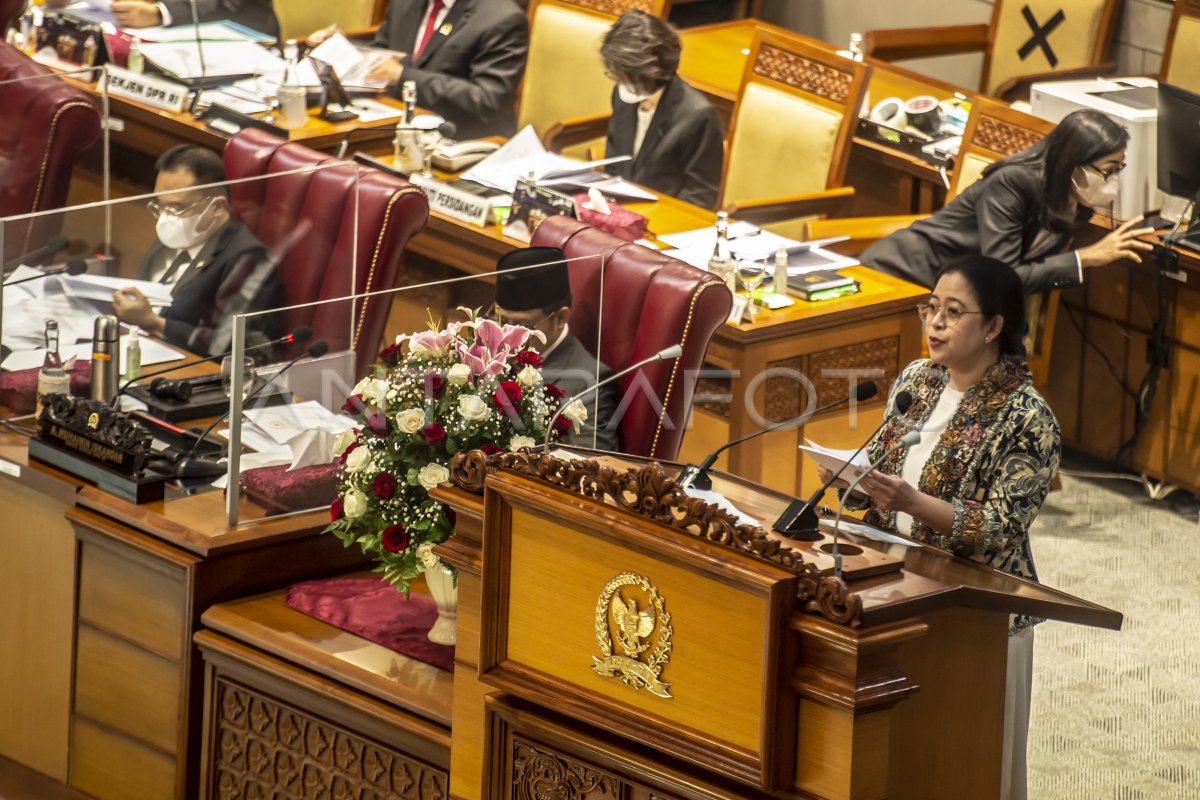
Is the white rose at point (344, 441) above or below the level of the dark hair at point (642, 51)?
below

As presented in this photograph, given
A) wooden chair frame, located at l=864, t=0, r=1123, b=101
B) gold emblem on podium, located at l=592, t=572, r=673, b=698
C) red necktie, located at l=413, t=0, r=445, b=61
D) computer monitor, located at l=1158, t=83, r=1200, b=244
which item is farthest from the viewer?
wooden chair frame, located at l=864, t=0, r=1123, b=101

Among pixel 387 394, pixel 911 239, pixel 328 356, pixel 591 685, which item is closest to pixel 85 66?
pixel 911 239

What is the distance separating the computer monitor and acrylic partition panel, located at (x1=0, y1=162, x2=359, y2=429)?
7.11 feet

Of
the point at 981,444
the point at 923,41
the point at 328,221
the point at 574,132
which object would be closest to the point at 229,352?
the point at 328,221

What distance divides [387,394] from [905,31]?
4308 mm

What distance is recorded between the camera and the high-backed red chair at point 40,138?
469cm

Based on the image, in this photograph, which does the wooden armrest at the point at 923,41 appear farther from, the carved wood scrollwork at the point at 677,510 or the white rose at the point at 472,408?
the carved wood scrollwork at the point at 677,510

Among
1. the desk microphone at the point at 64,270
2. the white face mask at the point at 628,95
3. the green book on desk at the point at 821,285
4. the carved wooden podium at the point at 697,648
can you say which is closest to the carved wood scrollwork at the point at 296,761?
the carved wooden podium at the point at 697,648

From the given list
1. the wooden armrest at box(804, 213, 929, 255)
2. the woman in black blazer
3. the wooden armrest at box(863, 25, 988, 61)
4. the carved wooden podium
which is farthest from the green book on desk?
the wooden armrest at box(863, 25, 988, 61)

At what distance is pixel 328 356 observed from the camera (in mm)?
3184

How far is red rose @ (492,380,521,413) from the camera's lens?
2.85 m

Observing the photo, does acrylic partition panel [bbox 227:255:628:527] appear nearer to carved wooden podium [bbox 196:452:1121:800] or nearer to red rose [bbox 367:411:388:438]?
red rose [bbox 367:411:388:438]

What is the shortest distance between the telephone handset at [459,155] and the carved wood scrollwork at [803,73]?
87 centimetres

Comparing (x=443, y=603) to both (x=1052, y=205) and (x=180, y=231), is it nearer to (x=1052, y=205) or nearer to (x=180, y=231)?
(x=180, y=231)
